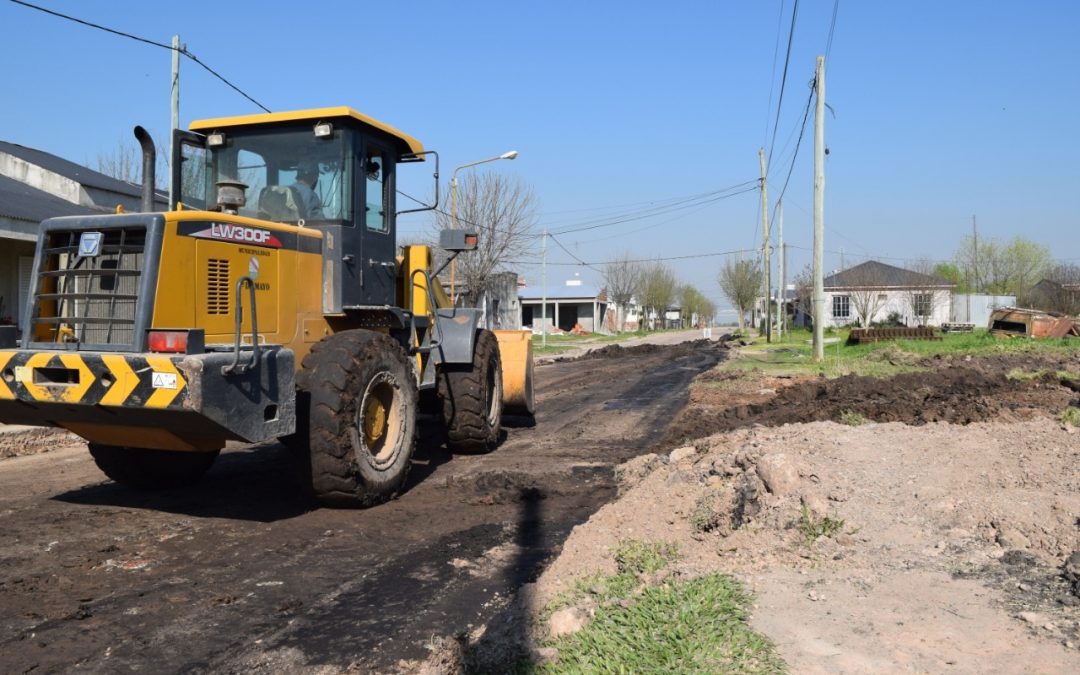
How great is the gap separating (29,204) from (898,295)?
44133mm

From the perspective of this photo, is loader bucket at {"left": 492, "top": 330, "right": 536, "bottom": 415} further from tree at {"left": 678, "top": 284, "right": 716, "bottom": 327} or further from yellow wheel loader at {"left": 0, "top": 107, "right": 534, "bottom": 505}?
tree at {"left": 678, "top": 284, "right": 716, "bottom": 327}

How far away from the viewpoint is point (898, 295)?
4862 centimetres

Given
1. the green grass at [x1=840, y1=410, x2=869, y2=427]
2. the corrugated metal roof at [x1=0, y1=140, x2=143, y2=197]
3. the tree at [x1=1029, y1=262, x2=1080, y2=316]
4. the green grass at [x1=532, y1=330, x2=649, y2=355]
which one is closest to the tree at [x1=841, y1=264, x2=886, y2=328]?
the tree at [x1=1029, y1=262, x2=1080, y2=316]

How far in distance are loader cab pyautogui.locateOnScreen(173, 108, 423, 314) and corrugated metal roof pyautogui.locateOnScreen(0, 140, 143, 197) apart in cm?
1535

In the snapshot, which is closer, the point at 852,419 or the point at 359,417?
the point at 359,417

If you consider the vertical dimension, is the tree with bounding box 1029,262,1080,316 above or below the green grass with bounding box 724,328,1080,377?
above

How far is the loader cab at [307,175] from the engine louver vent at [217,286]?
1.14 m

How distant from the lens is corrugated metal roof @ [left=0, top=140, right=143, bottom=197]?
71.2 feet

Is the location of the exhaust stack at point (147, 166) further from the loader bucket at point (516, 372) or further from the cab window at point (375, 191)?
the loader bucket at point (516, 372)

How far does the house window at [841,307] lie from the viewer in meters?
57.6

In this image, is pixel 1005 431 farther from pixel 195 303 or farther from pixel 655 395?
pixel 655 395

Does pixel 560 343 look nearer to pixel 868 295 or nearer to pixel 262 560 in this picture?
pixel 868 295

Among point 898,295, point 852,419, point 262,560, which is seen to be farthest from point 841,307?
point 262,560

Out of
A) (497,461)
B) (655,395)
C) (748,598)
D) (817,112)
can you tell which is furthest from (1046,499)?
(817,112)
